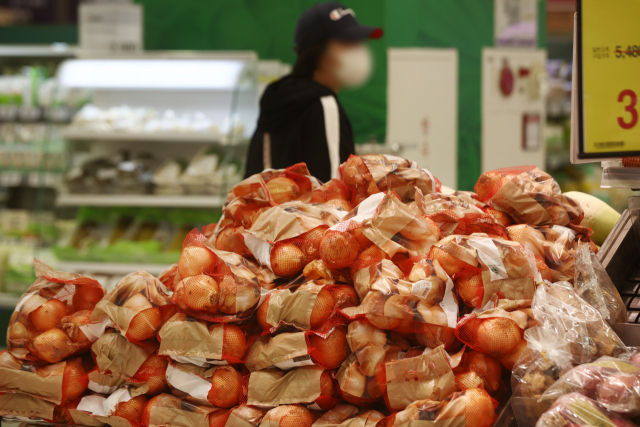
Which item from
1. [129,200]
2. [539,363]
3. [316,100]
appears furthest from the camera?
[129,200]

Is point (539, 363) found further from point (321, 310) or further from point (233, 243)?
point (233, 243)

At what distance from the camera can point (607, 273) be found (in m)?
1.25

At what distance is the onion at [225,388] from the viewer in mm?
1200

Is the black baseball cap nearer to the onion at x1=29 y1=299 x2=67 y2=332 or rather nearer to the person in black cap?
the person in black cap

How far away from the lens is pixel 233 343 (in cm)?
120

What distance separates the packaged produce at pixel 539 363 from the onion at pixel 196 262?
0.64 m

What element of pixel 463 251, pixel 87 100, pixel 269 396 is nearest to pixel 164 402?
pixel 269 396

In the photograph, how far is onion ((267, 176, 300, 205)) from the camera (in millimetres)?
1514

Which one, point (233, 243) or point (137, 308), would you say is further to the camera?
A: point (233, 243)

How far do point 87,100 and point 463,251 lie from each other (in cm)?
377

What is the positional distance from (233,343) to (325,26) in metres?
1.99

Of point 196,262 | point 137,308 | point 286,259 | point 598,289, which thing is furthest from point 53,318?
point 598,289

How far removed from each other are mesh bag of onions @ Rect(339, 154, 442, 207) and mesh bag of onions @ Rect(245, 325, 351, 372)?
1.35ft

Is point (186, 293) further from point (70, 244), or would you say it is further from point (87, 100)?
point (87, 100)
